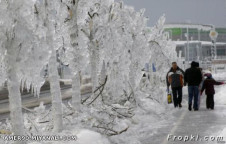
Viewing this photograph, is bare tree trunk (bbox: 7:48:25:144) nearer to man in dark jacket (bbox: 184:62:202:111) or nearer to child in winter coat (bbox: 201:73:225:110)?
man in dark jacket (bbox: 184:62:202:111)

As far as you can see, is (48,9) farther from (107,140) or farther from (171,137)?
(171,137)

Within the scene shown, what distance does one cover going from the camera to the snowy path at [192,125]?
8461 mm

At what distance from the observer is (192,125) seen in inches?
397

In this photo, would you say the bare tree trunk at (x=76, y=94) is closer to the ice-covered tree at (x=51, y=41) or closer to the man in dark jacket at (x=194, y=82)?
the ice-covered tree at (x=51, y=41)

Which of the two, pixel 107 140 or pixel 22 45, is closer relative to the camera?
pixel 22 45

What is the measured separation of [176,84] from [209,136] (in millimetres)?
5793

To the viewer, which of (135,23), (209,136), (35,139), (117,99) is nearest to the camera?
(35,139)

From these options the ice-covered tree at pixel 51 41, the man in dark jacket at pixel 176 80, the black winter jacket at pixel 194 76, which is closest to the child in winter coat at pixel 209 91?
the black winter jacket at pixel 194 76

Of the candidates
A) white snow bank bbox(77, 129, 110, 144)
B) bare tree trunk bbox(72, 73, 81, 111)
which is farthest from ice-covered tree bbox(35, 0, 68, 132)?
bare tree trunk bbox(72, 73, 81, 111)

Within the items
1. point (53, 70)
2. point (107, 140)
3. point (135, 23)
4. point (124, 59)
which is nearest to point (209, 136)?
point (107, 140)

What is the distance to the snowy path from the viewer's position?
8.46 m

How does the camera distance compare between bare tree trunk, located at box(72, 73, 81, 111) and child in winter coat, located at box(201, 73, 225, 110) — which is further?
child in winter coat, located at box(201, 73, 225, 110)

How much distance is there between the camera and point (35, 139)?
23.6 feet

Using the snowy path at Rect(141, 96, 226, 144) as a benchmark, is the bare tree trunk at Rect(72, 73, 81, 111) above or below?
above
